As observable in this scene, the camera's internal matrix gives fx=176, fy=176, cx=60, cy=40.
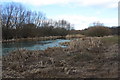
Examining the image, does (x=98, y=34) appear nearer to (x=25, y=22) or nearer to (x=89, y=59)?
(x=25, y=22)

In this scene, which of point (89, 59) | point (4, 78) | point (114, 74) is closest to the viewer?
point (114, 74)

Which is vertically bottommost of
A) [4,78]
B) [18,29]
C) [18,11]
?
[4,78]

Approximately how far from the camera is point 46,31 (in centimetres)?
6462

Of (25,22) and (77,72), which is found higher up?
(25,22)

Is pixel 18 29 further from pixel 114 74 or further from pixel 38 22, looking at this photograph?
pixel 114 74

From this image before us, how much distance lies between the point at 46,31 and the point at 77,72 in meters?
58.3

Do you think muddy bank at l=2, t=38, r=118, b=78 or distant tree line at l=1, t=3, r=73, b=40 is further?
Result: distant tree line at l=1, t=3, r=73, b=40

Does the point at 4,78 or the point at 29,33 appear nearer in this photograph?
the point at 4,78

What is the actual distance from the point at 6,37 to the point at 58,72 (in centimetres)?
3968

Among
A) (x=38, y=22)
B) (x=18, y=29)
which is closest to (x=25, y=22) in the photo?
(x=18, y=29)

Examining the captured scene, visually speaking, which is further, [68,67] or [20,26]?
[20,26]

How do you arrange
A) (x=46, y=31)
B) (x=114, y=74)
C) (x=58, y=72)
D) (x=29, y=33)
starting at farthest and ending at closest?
1. (x=46, y=31)
2. (x=29, y=33)
3. (x=58, y=72)
4. (x=114, y=74)

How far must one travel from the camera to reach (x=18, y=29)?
162ft

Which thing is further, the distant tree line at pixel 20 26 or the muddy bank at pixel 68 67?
the distant tree line at pixel 20 26
